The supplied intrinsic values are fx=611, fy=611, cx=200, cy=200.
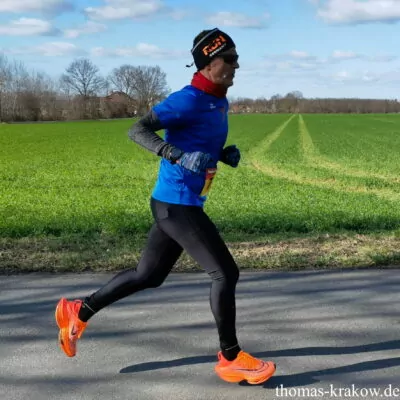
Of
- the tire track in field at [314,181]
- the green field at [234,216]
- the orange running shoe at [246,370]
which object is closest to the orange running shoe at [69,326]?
the orange running shoe at [246,370]

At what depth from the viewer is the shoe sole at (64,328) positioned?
3.72 metres

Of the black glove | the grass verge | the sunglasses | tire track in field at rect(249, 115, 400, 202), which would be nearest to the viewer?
the sunglasses

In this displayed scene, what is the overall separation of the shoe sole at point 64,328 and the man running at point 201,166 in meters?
0.81

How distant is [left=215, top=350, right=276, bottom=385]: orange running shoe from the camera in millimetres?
3402

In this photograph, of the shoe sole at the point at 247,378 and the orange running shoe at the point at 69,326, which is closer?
the shoe sole at the point at 247,378

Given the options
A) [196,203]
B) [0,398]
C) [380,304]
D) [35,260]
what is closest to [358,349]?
[380,304]

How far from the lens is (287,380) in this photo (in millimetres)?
3463

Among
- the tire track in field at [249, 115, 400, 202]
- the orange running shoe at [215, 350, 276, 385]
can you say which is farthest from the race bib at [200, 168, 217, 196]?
the tire track in field at [249, 115, 400, 202]

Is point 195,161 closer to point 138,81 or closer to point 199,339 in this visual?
point 199,339

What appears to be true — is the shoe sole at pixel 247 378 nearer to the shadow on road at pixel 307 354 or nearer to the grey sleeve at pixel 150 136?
the shadow on road at pixel 307 354

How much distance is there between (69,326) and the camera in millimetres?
3826

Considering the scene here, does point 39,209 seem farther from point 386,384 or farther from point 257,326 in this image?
point 386,384

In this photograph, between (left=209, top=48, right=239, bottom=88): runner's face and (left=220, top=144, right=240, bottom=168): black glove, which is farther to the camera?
(left=220, top=144, right=240, bottom=168): black glove

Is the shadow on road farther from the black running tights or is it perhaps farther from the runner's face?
the runner's face
